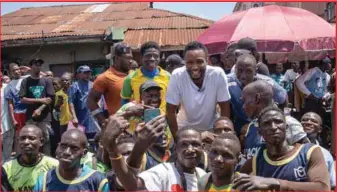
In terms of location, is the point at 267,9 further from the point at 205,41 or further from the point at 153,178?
the point at 153,178

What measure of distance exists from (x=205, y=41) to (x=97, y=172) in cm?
616

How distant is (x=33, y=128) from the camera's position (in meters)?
4.56

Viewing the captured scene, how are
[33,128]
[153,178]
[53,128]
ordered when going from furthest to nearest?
[53,128] < [33,128] < [153,178]

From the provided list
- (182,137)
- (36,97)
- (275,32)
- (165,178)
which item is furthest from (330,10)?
(165,178)

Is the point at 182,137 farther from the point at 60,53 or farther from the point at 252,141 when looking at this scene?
the point at 60,53

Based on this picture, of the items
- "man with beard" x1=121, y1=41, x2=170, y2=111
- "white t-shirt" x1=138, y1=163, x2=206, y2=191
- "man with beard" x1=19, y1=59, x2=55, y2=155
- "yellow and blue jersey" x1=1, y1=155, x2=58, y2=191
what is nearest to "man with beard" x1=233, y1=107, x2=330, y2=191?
"white t-shirt" x1=138, y1=163, x2=206, y2=191

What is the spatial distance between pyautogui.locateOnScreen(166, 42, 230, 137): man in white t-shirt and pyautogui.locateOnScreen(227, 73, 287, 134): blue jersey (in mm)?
193

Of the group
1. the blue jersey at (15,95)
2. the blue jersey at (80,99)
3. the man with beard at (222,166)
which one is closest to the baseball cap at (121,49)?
the man with beard at (222,166)

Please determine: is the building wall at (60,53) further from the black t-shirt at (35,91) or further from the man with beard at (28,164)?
the man with beard at (28,164)

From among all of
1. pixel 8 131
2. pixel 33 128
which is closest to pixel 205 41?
pixel 8 131

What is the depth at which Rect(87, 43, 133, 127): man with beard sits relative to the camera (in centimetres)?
532

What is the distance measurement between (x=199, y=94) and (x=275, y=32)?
5.32 m

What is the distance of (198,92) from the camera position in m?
4.48

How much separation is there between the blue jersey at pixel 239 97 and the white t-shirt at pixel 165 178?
1230 mm
